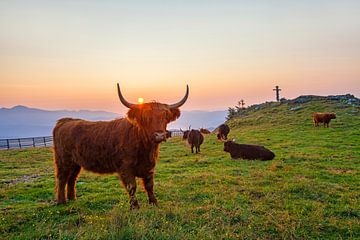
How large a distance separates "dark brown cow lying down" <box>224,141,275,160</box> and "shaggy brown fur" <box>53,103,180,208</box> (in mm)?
7929

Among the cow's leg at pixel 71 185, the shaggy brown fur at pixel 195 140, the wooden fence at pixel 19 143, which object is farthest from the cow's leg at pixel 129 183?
the wooden fence at pixel 19 143

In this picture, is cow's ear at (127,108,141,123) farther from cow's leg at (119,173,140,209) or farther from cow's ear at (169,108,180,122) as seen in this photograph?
cow's leg at (119,173,140,209)

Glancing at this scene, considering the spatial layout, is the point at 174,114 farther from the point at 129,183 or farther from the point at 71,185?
the point at 71,185

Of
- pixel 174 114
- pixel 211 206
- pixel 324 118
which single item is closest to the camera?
pixel 211 206

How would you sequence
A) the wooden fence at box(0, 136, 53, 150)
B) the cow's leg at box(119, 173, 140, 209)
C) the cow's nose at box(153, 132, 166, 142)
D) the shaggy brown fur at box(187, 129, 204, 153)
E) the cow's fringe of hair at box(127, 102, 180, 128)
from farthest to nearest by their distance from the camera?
the wooden fence at box(0, 136, 53, 150) → the shaggy brown fur at box(187, 129, 204, 153) → the cow's leg at box(119, 173, 140, 209) → the cow's fringe of hair at box(127, 102, 180, 128) → the cow's nose at box(153, 132, 166, 142)

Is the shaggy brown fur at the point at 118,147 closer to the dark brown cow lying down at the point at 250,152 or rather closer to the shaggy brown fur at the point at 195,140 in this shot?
the dark brown cow lying down at the point at 250,152

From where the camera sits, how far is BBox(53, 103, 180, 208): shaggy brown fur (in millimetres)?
6684

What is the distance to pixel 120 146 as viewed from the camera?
22.9 feet

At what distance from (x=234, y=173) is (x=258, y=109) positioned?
131 ft

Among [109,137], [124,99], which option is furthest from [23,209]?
[124,99]

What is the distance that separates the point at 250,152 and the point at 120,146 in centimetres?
899

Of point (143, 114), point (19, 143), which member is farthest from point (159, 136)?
point (19, 143)

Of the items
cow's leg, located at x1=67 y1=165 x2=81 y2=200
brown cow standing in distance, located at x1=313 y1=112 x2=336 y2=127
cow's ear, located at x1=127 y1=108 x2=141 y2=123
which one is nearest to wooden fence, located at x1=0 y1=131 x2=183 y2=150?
brown cow standing in distance, located at x1=313 y1=112 x2=336 y2=127

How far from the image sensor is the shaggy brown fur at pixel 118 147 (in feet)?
21.9
